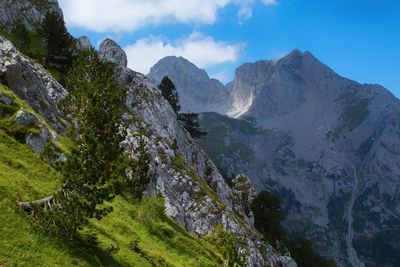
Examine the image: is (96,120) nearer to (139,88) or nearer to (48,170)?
(48,170)

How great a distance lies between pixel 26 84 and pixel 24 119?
1460 cm

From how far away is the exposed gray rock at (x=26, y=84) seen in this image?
169 ft

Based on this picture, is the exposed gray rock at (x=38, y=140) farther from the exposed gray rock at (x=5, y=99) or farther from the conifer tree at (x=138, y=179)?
the conifer tree at (x=138, y=179)

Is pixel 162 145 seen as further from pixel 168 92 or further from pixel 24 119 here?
pixel 168 92

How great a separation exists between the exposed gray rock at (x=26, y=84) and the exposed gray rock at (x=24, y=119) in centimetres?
1183

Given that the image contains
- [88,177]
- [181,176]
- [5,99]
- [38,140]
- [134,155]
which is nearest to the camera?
[88,177]

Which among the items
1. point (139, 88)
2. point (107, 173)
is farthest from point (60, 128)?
point (139, 88)

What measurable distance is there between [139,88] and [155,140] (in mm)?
22759

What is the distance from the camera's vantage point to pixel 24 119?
3984 cm

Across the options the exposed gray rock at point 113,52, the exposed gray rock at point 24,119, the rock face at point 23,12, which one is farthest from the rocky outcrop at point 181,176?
the rock face at point 23,12

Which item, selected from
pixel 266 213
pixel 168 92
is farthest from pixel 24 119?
pixel 266 213

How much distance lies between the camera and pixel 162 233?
1710 inches

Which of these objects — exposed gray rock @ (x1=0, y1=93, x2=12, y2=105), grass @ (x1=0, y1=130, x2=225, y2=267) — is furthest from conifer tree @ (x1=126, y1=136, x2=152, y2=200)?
Answer: exposed gray rock @ (x1=0, y1=93, x2=12, y2=105)

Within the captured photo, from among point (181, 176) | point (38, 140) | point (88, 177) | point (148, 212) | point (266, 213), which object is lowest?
point (88, 177)
